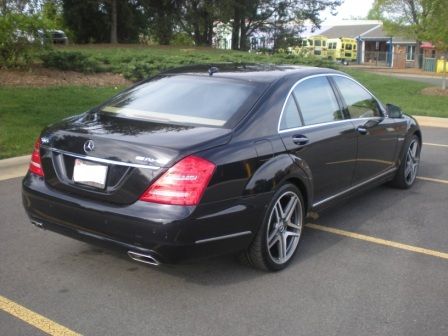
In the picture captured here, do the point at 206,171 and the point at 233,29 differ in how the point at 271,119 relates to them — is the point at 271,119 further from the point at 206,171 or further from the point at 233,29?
the point at 233,29

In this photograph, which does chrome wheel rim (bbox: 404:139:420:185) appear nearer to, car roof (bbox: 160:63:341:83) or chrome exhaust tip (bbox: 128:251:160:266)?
car roof (bbox: 160:63:341:83)

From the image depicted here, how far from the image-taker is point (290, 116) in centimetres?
447

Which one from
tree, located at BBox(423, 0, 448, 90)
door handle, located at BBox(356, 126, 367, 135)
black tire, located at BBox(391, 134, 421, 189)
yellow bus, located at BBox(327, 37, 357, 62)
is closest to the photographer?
door handle, located at BBox(356, 126, 367, 135)

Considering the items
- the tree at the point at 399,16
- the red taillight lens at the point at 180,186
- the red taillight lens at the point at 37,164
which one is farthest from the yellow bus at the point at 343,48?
the red taillight lens at the point at 180,186

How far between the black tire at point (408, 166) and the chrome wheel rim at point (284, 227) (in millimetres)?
2615

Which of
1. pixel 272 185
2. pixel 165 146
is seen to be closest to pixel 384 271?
pixel 272 185

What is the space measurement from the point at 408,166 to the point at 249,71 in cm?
291

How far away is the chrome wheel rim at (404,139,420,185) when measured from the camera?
6727 millimetres

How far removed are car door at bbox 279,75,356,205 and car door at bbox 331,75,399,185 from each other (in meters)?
0.18

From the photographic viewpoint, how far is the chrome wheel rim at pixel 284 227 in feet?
13.7

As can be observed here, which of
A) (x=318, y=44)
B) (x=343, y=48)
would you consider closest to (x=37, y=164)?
(x=343, y=48)

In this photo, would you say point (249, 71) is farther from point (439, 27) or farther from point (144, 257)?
point (439, 27)

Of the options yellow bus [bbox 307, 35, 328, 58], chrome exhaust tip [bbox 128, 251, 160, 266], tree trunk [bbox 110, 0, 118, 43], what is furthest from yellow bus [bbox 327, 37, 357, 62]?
chrome exhaust tip [bbox 128, 251, 160, 266]

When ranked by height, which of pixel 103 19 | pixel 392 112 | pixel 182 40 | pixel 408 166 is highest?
pixel 103 19
